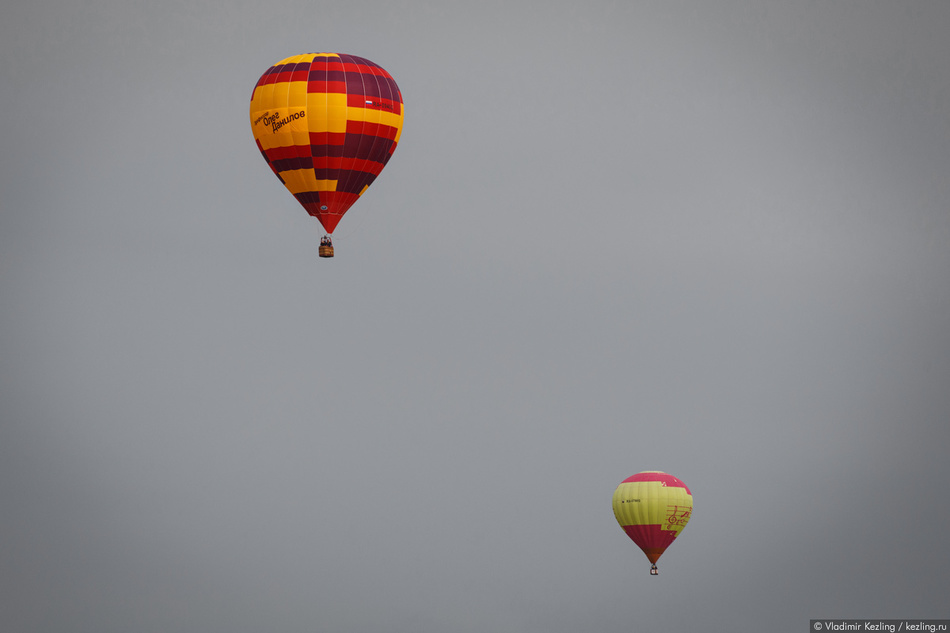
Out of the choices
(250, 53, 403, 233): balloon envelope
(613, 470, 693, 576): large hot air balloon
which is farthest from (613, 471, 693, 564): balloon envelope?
(250, 53, 403, 233): balloon envelope

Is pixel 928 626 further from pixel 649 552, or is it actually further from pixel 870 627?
pixel 649 552

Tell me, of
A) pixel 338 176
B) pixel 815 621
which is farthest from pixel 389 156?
pixel 815 621

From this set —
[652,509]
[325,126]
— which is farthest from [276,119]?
[652,509]

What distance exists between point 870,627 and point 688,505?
54067mm

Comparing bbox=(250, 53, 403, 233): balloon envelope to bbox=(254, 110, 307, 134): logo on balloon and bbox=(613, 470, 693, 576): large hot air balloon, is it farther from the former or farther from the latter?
bbox=(613, 470, 693, 576): large hot air balloon

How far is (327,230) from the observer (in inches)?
2194

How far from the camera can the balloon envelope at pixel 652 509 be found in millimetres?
73125

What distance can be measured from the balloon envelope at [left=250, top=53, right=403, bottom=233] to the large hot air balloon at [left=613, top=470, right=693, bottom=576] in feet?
80.7

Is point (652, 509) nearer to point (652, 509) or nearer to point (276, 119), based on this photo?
point (652, 509)

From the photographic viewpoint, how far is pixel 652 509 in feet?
239

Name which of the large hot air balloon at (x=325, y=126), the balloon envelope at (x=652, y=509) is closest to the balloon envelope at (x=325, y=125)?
the large hot air balloon at (x=325, y=126)

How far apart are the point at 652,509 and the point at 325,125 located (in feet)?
91.6

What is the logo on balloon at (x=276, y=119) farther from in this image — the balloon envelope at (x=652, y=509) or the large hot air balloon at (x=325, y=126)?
the balloon envelope at (x=652, y=509)

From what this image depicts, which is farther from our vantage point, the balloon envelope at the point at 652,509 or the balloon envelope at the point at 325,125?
the balloon envelope at the point at 652,509
